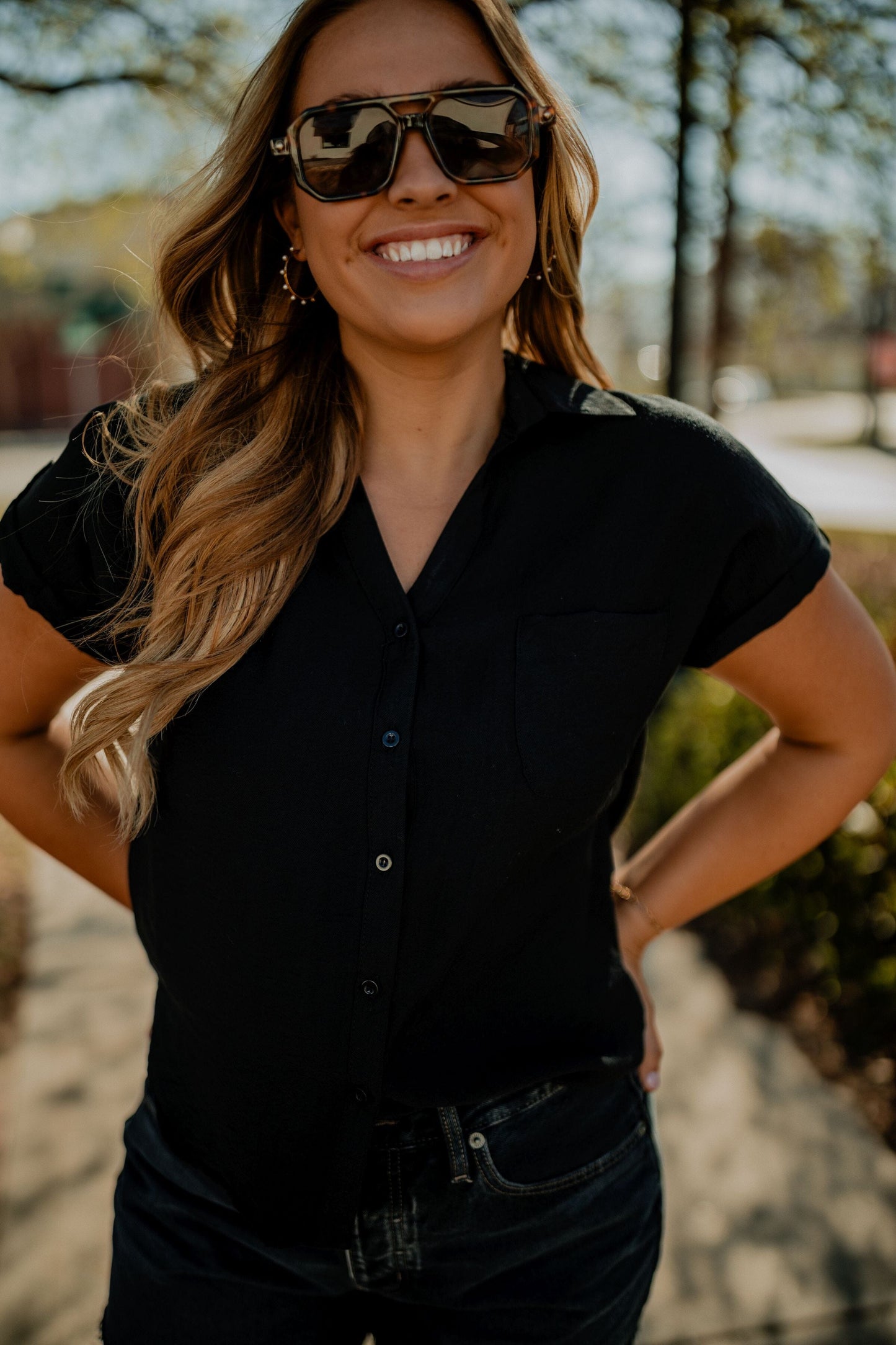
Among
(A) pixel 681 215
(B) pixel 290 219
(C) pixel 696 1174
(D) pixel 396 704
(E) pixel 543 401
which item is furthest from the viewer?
(A) pixel 681 215

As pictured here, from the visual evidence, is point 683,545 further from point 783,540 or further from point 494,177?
point 494,177

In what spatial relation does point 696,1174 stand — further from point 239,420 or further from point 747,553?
point 239,420

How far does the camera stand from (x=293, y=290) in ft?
5.81

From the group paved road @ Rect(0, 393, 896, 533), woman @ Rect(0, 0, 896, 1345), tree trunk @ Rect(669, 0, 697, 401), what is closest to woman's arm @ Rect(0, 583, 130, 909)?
woman @ Rect(0, 0, 896, 1345)

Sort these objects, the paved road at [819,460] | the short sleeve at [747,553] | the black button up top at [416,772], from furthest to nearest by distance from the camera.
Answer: the paved road at [819,460], the short sleeve at [747,553], the black button up top at [416,772]

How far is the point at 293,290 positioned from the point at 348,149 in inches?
12.1

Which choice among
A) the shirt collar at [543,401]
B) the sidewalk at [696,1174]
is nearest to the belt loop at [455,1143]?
the shirt collar at [543,401]

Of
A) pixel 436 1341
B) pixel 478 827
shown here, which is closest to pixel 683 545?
pixel 478 827

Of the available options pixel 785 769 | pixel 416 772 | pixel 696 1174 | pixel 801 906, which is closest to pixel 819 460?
pixel 801 906

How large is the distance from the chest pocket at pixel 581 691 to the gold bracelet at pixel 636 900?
1.45 feet

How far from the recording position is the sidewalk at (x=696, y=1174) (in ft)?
8.26

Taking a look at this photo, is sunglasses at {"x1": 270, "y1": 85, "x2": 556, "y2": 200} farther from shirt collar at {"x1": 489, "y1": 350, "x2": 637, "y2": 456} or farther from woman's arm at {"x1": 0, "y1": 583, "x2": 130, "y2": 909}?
woman's arm at {"x1": 0, "y1": 583, "x2": 130, "y2": 909}

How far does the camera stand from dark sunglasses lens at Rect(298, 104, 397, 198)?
1.49m

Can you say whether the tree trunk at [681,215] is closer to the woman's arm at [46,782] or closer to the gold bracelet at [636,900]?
the gold bracelet at [636,900]
